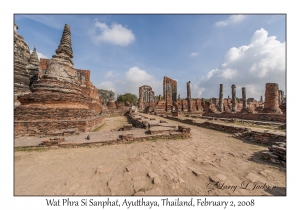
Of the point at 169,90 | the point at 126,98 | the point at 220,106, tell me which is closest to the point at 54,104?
the point at 169,90

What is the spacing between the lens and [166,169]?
9.20 ft

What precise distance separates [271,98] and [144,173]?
58.8 feet

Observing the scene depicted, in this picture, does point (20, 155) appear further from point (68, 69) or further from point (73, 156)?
point (68, 69)

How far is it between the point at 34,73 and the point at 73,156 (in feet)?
53.2

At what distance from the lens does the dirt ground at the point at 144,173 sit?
215 cm

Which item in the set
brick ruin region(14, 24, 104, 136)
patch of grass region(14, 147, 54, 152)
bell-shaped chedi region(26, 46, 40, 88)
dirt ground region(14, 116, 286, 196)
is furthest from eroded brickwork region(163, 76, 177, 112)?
patch of grass region(14, 147, 54, 152)

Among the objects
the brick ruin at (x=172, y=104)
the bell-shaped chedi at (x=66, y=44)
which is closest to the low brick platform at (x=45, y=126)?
the bell-shaped chedi at (x=66, y=44)

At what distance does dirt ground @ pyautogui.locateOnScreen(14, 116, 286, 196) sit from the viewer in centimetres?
215

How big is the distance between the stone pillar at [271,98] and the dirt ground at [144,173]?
13.9 m

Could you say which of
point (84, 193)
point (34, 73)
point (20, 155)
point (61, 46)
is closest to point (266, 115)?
point (84, 193)

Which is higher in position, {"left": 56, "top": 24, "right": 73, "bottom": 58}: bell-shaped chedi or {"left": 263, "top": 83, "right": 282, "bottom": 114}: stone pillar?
{"left": 56, "top": 24, "right": 73, "bottom": 58}: bell-shaped chedi

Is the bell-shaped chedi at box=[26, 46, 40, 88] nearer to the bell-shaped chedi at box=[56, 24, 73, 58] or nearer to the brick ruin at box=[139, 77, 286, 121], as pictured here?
the bell-shaped chedi at box=[56, 24, 73, 58]

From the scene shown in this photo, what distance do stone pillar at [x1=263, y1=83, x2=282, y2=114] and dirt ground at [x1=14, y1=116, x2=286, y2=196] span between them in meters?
13.9

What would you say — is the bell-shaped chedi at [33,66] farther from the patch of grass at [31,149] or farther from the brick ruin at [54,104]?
the patch of grass at [31,149]
